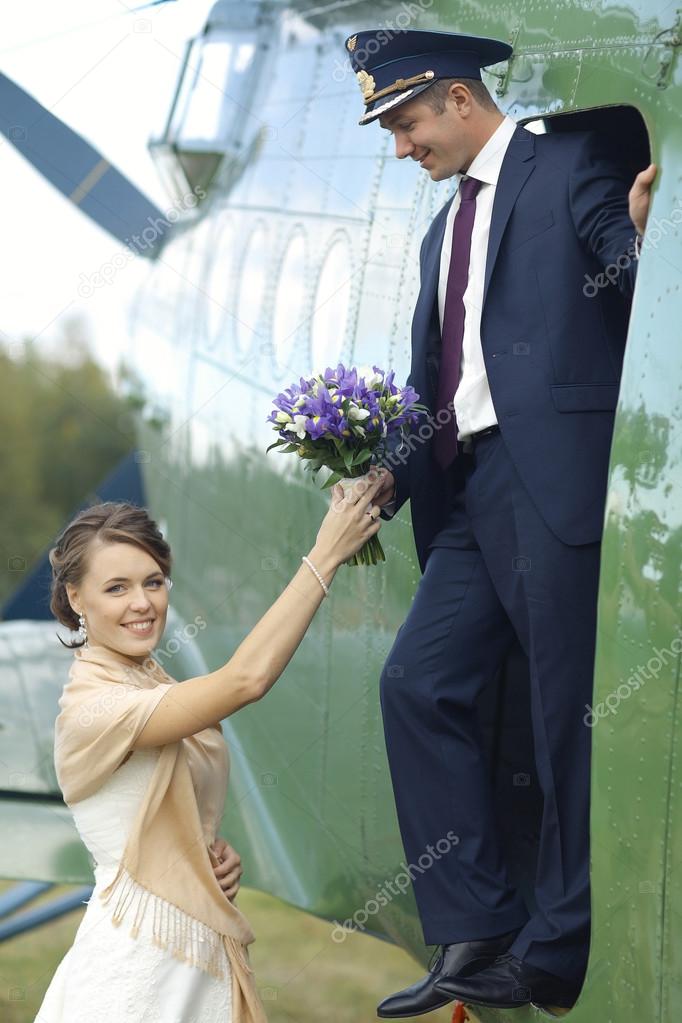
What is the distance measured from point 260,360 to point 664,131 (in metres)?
3.94

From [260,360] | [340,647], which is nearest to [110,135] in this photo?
[260,360]

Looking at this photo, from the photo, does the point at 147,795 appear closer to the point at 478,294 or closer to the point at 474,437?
the point at 474,437

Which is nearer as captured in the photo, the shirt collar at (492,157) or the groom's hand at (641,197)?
the groom's hand at (641,197)

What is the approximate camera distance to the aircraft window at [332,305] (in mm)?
6008

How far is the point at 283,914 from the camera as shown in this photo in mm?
6477

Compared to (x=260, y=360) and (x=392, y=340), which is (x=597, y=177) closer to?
(x=392, y=340)

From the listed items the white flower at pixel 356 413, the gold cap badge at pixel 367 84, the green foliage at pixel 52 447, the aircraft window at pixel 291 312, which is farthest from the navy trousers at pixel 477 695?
the green foliage at pixel 52 447

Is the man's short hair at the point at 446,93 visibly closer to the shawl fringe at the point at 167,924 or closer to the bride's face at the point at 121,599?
the bride's face at the point at 121,599

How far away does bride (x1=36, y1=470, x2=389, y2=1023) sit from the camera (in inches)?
148

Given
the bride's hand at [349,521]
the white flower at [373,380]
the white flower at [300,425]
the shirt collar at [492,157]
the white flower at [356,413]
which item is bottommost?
the bride's hand at [349,521]

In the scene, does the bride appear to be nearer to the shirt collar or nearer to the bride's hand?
the bride's hand

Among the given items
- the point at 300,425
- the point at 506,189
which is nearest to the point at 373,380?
the point at 300,425
